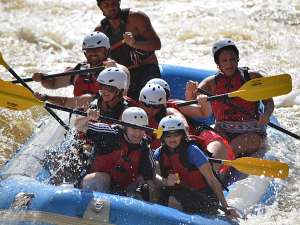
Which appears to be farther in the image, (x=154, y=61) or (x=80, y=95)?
(x=154, y=61)

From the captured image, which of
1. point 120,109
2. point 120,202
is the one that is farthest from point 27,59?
point 120,202

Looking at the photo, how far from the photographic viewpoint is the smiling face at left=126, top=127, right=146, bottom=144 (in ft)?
15.7

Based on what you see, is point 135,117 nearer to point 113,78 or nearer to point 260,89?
point 113,78

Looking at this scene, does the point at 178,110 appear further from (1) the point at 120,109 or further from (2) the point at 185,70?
(2) the point at 185,70

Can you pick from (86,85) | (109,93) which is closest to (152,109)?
(109,93)

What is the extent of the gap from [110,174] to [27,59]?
529 centimetres

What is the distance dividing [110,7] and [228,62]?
1080 mm

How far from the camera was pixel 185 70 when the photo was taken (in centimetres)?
703

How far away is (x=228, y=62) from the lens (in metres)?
5.69

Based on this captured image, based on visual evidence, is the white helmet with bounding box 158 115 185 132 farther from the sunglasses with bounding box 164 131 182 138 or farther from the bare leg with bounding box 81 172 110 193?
the bare leg with bounding box 81 172 110 193

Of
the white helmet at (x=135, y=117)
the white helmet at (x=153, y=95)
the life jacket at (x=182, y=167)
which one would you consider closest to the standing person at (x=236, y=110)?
the white helmet at (x=153, y=95)

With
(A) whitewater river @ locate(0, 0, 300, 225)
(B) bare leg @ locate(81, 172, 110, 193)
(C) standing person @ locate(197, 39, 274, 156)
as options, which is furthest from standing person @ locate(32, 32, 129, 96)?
(A) whitewater river @ locate(0, 0, 300, 225)

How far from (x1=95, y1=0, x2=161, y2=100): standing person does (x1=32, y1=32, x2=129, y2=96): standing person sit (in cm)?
30

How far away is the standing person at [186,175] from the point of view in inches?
185
